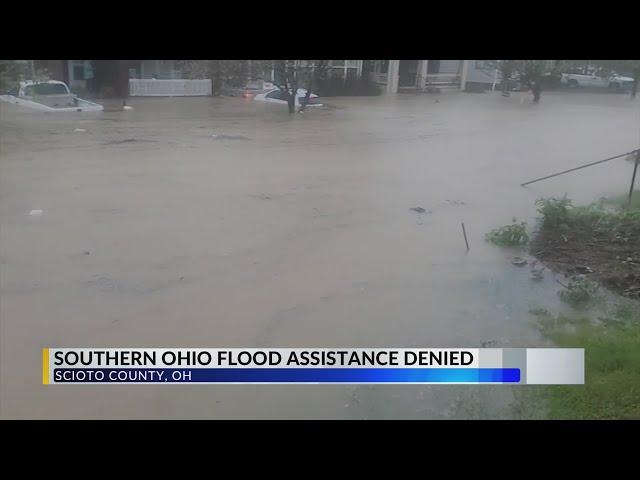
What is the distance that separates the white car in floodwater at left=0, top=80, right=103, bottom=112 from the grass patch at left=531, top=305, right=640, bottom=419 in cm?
390

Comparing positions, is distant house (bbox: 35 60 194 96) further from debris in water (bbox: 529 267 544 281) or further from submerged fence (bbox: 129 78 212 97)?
debris in water (bbox: 529 267 544 281)

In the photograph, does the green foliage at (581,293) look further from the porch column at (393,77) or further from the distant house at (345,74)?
the porch column at (393,77)

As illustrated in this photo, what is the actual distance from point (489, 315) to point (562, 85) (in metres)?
1.98

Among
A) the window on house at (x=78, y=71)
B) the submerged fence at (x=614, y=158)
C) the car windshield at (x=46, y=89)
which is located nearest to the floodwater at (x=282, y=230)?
the submerged fence at (x=614, y=158)

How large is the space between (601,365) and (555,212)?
195 cm

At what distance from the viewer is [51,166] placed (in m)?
5.33

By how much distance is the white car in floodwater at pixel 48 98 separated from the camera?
13.5 ft

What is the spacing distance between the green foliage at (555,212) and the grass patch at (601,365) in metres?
1.15

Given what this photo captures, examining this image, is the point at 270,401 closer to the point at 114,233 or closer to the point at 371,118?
the point at 114,233

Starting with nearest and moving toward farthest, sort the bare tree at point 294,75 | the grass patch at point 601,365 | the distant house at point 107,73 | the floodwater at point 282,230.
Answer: the grass patch at point 601,365 < the floodwater at point 282,230 < the distant house at point 107,73 < the bare tree at point 294,75

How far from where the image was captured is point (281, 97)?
16.1ft

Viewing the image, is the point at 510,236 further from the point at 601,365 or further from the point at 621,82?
the point at 601,365

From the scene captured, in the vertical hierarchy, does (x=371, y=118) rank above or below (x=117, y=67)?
below
